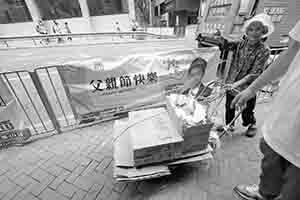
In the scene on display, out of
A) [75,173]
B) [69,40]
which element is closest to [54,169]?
[75,173]

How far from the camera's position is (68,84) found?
86.2 inches

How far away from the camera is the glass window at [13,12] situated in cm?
1511

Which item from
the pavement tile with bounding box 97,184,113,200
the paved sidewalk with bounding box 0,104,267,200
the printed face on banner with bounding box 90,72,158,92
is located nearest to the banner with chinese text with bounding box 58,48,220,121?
the printed face on banner with bounding box 90,72,158,92

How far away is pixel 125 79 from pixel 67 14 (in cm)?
1999

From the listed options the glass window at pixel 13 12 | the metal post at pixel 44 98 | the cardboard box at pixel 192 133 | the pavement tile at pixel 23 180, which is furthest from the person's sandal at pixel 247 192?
the glass window at pixel 13 12

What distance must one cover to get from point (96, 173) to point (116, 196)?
420 mm

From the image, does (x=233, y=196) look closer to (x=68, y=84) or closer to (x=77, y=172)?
(x=77, y=172)

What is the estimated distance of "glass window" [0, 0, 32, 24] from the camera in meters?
15.1

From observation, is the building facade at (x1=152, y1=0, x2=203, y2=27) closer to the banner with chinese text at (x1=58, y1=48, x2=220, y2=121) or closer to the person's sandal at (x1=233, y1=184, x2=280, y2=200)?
the banner with chinese text at (x1=58, y1=48, x2=220, y2=121)

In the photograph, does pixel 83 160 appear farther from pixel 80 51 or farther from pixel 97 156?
pixel 80 51

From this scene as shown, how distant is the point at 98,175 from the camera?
1630 millimetres

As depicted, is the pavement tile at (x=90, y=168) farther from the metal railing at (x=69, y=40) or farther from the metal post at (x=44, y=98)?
the metal railing at (x=69, y=40)

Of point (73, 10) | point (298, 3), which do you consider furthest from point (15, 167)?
point (73, 10)

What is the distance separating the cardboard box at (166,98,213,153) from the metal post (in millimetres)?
2078
